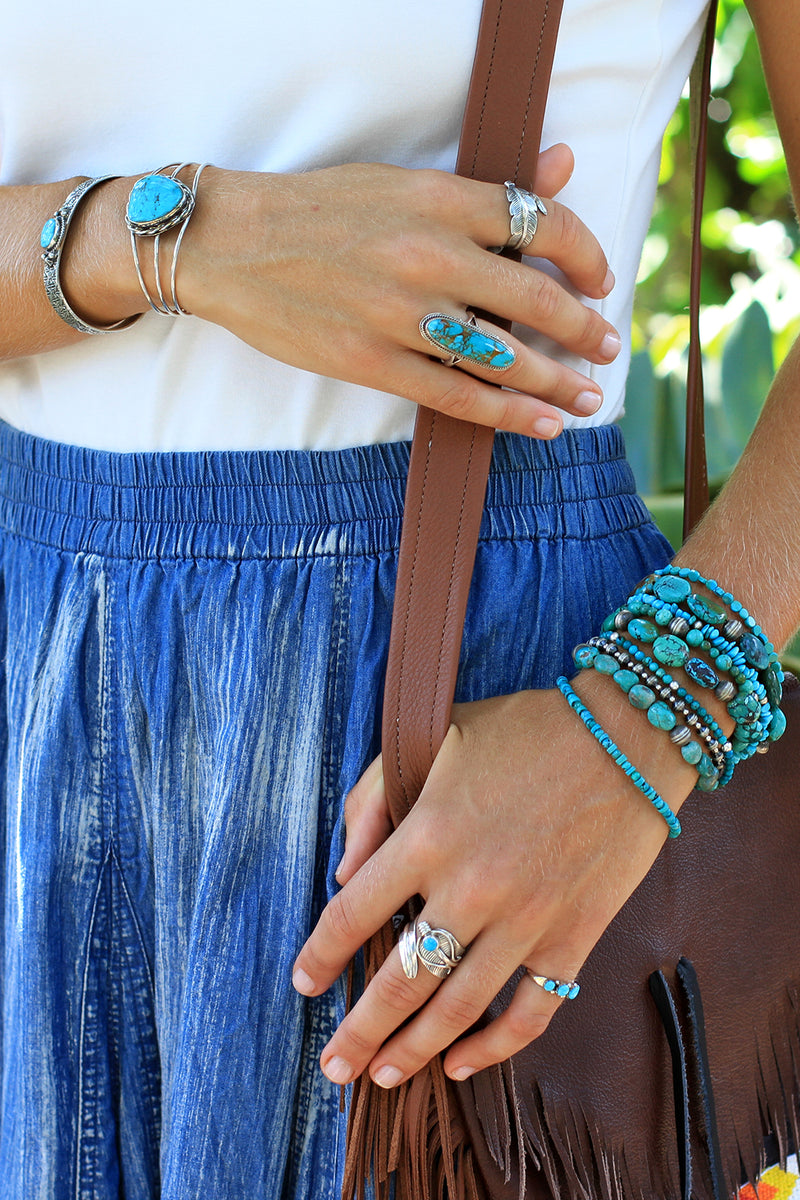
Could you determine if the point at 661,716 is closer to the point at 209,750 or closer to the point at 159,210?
the point at 209,750

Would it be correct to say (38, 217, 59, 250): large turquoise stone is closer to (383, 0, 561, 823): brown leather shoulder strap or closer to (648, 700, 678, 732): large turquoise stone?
(383, 0, 561, 823): brown leather shoulder strap

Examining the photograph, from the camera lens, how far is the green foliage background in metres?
1.79

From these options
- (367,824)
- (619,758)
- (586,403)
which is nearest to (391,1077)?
(367,824)

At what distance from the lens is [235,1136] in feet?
2.47

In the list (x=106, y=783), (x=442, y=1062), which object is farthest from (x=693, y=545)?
(x=106, y=783)

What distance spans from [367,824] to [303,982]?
0.13m

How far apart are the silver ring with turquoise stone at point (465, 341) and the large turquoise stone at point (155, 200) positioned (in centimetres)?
20

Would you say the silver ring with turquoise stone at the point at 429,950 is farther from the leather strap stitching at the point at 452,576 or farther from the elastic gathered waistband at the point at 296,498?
the elastic gathered waistband at the point at 296,498

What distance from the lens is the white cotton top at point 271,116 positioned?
2.34ft

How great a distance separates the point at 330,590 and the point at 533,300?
0.27m

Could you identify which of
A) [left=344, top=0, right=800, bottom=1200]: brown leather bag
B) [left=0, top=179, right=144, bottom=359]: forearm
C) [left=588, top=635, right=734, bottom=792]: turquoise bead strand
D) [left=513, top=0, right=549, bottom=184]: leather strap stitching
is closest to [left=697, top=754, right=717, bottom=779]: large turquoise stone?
[left=588, top=635, right=734, bottom=792]: turquoise bead strand

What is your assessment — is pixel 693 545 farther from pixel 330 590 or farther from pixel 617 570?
pixel 330 590

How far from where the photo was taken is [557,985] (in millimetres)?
671

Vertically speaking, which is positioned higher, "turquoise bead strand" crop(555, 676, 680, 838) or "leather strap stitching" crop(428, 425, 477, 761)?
"leather strap stitching" crop(428, 425, 477, 761)
